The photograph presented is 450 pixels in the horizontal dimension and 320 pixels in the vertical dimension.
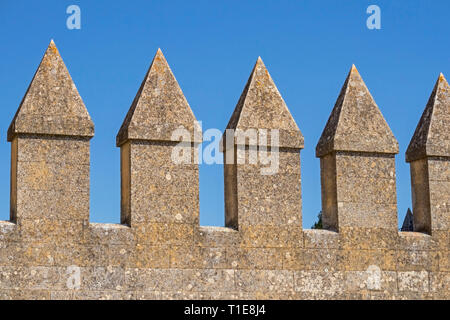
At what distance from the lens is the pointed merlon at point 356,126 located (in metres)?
13.4

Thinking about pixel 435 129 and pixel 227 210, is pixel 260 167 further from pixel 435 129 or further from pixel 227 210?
pixel 435 129

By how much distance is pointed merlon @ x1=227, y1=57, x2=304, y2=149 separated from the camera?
42.7ft

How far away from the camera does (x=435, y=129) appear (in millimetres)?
13875

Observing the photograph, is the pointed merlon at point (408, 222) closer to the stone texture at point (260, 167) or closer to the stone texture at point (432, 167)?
the stone texture at point (432, 167)

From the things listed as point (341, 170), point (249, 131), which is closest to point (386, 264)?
point (341, 170)

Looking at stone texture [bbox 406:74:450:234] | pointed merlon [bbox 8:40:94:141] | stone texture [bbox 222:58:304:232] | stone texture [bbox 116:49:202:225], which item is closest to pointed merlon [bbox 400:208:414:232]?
stone texture [bbox 406:74:450:234]

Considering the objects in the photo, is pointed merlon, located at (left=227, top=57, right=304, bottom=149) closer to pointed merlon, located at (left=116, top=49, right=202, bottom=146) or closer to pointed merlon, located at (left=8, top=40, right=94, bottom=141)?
pointed merlon, located at (left=116, top=49, right=202, bottom=146)

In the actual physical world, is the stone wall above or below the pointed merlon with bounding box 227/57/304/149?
below

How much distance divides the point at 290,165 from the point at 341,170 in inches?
27.5

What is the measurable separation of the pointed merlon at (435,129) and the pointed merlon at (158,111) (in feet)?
10.4

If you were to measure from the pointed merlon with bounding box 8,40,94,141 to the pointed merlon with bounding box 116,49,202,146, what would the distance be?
0.55 metres

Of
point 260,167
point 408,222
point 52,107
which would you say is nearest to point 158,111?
point 52,107

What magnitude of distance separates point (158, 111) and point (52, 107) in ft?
4.27
